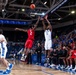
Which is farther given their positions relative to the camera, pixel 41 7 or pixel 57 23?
pixel 57 23

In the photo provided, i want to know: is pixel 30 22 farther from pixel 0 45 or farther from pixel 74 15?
pixel 0 45

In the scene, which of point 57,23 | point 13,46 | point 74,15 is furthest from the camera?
point 13,46

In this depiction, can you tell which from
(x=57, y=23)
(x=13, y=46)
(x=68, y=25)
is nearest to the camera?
(x=68, y=25)

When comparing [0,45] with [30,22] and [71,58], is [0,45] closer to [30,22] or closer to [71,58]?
[71,58]

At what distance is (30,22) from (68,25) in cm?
430

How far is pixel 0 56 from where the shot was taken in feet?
22.8

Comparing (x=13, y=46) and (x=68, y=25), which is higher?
(x=68, y=25)

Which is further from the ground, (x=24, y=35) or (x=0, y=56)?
(x=24, y=35)

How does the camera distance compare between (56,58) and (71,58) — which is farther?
(56,58)

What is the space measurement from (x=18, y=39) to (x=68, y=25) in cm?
1009

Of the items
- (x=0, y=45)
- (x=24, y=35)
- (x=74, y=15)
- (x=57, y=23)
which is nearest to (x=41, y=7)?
(x=74, y=15)

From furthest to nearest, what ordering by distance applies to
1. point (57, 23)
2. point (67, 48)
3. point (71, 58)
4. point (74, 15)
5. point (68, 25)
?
point (57, 23) → point (68, 25) → point (74, 15) → point (67, 48) → point (71, 58)

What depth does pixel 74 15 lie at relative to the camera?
2123 cm

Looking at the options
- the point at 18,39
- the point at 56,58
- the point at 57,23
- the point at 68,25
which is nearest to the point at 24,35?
the point at 18,39
